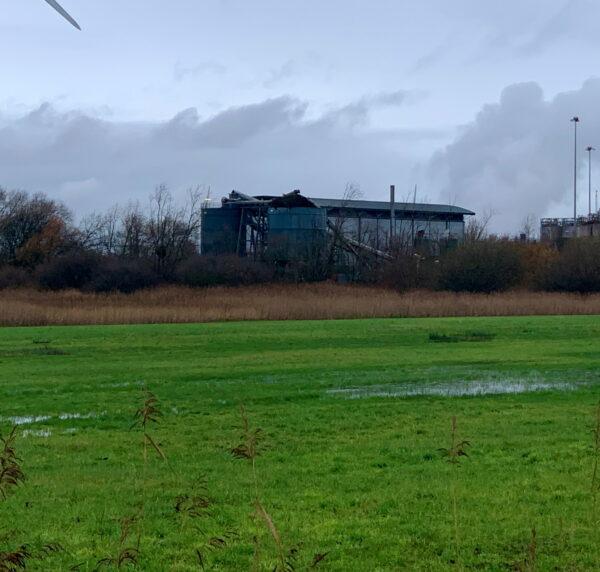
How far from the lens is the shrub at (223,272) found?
74.6m

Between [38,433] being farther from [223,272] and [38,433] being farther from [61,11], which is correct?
[223,272]

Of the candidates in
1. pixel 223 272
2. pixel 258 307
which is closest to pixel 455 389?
pixel 258 307

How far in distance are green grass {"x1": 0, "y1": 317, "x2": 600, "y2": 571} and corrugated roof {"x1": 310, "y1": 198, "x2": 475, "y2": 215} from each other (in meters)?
67.9

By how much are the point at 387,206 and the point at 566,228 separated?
1825 centimetres

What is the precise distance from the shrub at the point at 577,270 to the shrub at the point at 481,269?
9.18 ft

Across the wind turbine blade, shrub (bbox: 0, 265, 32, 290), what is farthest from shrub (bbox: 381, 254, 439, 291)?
the wind turbine blade

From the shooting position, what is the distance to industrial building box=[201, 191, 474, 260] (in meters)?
78.3

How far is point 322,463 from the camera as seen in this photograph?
36.4 ft

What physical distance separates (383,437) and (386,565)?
20.0ft

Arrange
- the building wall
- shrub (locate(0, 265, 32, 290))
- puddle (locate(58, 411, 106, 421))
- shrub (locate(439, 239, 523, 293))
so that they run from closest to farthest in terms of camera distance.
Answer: puddle (locate(58, 411, 106, 421)) → shrub (locate(439, 239, 523, 293)) → shrub (locate(0, 265, 32, 290)) → the building wall

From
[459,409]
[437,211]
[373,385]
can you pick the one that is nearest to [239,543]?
[459,409]

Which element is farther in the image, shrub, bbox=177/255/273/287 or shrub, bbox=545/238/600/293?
shrub, bbox=177/255/273/287

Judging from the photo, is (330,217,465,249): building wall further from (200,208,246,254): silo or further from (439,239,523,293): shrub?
(439,239,523,293): shrub

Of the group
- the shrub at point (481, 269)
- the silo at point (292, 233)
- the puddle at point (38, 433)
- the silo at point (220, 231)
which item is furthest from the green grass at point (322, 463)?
the silo at point (220, 231)
